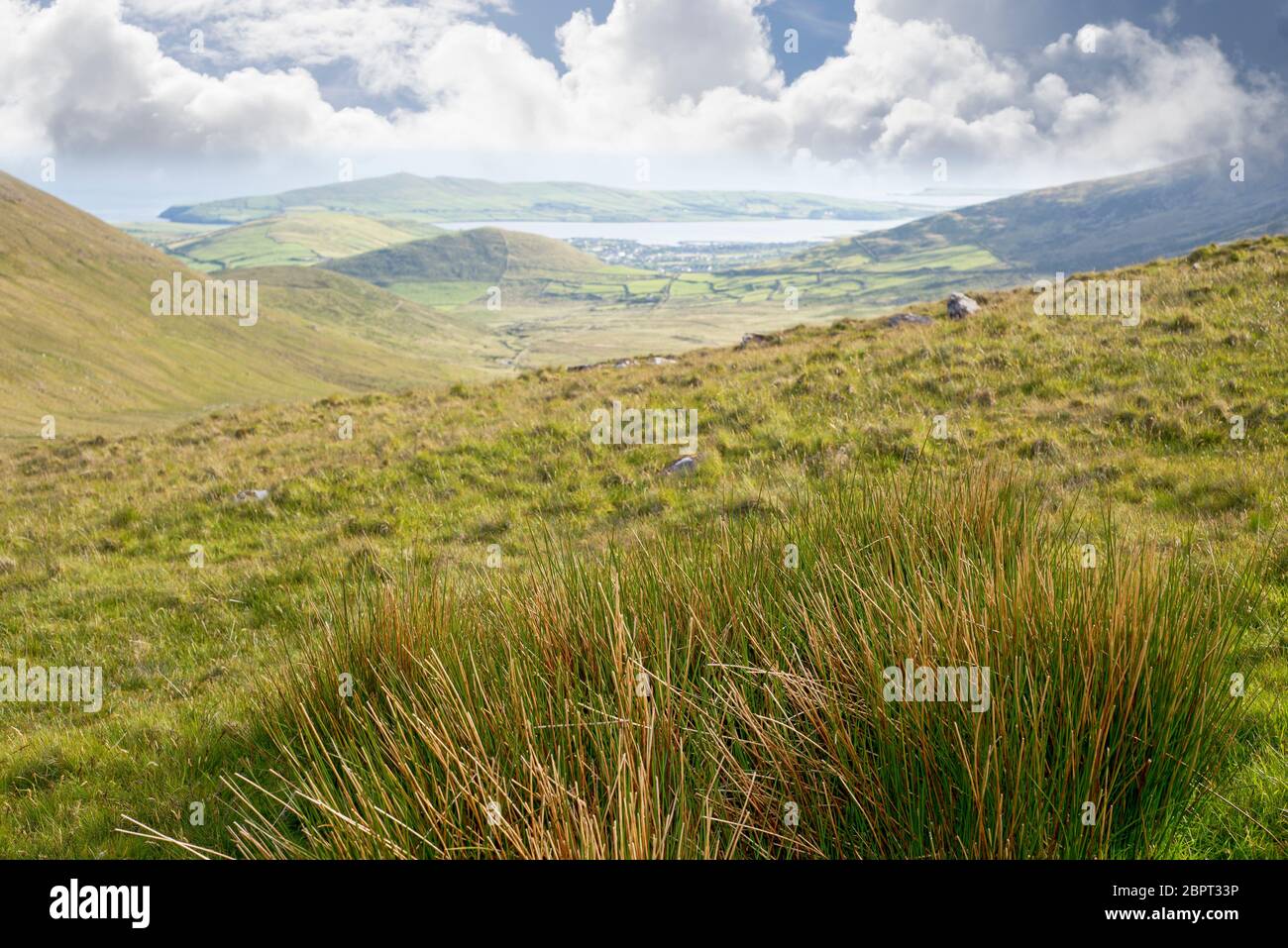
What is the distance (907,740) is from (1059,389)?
13.1 m

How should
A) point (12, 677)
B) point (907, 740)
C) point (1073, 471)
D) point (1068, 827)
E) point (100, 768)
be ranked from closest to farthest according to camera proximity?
point (1068, 827) → point (907, 740) → point (100, 768) → point (12, 677) → point (1073, 471)

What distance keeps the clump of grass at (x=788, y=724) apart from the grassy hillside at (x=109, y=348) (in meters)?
68.3

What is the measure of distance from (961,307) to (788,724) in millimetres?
23409

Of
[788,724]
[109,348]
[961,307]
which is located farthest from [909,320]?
[109,348]

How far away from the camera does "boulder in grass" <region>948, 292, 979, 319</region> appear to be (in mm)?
23211

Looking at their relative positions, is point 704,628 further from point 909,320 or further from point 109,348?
point 109,348

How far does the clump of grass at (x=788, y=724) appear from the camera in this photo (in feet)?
9.54

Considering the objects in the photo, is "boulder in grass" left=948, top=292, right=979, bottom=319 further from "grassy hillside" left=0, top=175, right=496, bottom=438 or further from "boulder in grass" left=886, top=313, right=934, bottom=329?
"grassy hillside" left=0, top=175, right=496, bottom=438

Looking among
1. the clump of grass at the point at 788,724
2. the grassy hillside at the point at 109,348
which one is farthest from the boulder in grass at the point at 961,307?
the grassy hillside at the point at 109,348

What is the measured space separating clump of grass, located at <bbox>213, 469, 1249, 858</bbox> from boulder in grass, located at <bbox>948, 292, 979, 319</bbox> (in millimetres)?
20741
